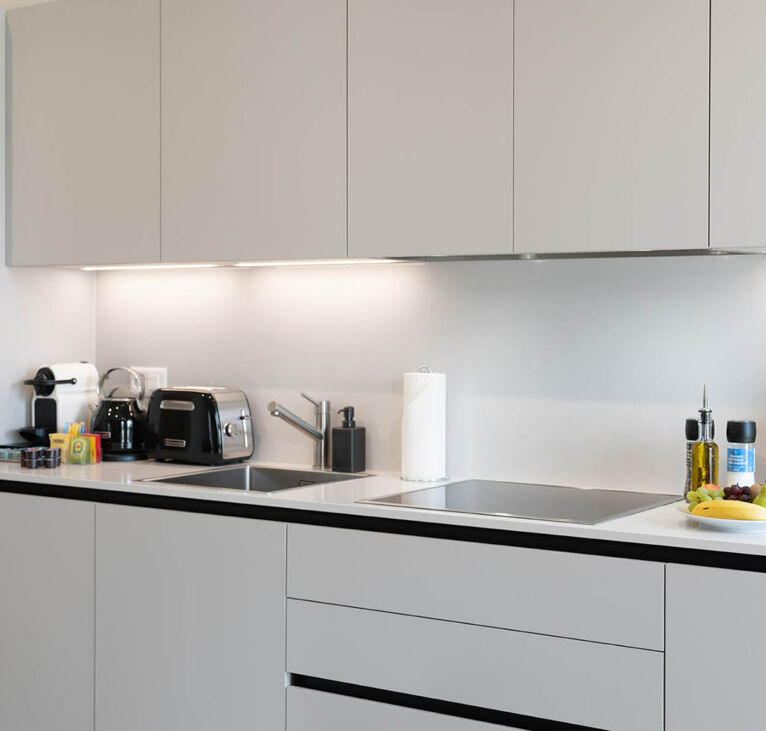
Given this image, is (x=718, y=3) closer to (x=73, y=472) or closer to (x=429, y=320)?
(x=429, y=320)

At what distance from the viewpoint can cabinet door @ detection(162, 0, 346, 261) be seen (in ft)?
9.01

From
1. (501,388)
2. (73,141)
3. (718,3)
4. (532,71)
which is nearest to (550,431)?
(501,388)

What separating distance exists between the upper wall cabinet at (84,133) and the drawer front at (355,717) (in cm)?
135

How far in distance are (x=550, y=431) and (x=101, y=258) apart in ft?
4.69

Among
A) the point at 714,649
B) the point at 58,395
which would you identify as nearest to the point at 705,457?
the point at 714,649

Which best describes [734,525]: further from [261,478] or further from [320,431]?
[261,478]

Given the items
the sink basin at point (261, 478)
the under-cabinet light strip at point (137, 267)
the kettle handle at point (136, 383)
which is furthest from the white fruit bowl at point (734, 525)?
the kettle handle at point (136, 383)

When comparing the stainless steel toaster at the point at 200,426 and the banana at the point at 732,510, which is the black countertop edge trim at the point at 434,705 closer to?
the banana at the point at 732,510

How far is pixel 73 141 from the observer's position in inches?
125

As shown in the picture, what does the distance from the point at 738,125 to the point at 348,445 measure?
1.38 m

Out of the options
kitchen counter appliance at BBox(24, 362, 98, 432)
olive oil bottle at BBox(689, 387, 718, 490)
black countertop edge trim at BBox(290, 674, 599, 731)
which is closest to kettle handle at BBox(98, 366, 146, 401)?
kitchen counter appliance at BBox(24, 362, 98, 432)

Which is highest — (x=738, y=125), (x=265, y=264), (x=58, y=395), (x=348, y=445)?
(x=738, y=125)

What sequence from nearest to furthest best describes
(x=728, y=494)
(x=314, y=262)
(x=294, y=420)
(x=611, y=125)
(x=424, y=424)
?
(x=728, y=494) → (x=611, y=125) → (x=424, y=424) → (x=314, y=262) → (x=294, y=420)

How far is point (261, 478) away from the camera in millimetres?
3168
